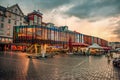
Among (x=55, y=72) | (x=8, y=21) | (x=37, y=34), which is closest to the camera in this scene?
(x=55, y=72)

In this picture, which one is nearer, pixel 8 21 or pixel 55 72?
pixel 55 72

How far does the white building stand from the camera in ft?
179

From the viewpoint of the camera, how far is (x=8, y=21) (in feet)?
189

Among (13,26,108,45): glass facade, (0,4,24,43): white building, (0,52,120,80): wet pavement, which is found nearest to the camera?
(0,52,120,80): wet pavement

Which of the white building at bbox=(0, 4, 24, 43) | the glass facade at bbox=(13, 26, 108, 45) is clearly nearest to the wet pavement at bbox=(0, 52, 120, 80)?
the glass facade at bbox=(13, 26, 108, 45)

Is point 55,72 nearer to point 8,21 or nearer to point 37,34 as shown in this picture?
point 37,34

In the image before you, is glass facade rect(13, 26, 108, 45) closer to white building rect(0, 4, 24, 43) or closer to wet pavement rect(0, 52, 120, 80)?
white building rect(0, 4, 24, 43)

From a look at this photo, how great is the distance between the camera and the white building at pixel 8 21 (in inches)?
2148

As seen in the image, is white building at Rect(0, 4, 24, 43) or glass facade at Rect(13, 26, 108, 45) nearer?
glass facade at Rect(13, 26, 108, 45)

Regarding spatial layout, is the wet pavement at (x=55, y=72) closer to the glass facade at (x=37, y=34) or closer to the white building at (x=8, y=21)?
the glass facade at (x=37, y=34)

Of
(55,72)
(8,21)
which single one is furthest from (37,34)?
(55,72)

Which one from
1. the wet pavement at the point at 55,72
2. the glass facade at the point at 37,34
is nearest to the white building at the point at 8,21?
the glass facade at the point at 37,34

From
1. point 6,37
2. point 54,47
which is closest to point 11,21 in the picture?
point 6,37

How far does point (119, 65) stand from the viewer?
18.2 meters
